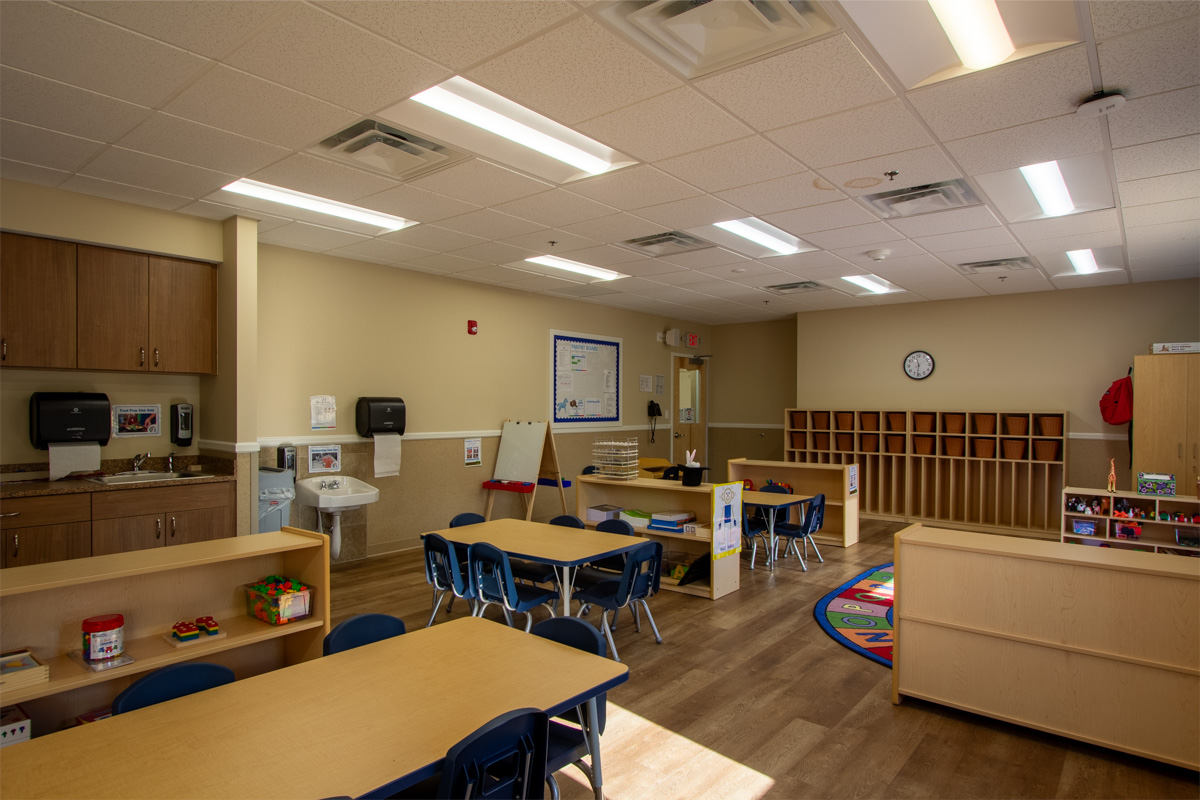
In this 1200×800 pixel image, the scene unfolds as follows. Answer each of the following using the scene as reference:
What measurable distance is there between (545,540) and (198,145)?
3.07m

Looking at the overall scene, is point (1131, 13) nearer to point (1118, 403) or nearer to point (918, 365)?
point (1118, 403)

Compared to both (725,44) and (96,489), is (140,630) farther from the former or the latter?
(725,44)

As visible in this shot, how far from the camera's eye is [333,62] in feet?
9.13

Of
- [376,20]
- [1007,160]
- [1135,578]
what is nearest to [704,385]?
[1007,160]

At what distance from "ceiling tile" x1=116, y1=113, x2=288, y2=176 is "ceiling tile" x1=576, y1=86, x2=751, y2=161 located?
6.09 feet

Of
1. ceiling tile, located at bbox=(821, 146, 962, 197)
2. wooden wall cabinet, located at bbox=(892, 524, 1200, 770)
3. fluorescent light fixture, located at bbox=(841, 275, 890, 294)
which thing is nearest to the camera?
wooden wall cabinet, located at bbox=(892, 524, 1200, 770)

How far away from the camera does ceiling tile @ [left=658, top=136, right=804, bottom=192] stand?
3.65m

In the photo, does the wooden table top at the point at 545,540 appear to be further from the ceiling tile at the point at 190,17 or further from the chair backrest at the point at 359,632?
the ceiling tile at the point at 190,17

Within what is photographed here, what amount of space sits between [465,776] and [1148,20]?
338 centimetres

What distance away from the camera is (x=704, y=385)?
11492 millimetres

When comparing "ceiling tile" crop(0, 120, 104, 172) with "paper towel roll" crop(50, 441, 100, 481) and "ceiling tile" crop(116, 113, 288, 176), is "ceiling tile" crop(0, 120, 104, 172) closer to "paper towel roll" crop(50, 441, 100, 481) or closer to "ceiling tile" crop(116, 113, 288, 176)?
"ceiling tile" crop(116, 113, 288, 176)

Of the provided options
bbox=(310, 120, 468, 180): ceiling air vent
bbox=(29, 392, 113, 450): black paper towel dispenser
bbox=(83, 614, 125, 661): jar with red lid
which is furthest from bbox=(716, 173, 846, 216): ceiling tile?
bbox=(29, 392, 113, 450): black paper towel dispenser

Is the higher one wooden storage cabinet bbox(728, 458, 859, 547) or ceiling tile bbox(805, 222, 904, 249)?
ceiling tile bbox(805, 222, 904, 249)

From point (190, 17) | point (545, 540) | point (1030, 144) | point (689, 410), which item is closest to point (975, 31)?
point (1030, 144)
